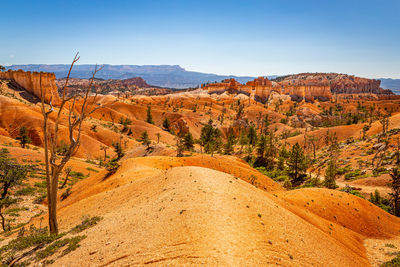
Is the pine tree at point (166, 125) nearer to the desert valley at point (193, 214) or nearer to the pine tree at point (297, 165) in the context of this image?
the desert valley at point (193, 214)

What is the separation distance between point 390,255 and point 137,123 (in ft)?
296

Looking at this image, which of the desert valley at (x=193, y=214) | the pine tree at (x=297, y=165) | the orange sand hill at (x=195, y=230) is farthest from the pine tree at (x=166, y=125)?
the orange sand hill at (x=195, y=230)

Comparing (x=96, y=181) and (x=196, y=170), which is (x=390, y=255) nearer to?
(x=196, y=170)

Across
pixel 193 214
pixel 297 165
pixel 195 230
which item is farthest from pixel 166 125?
pixel 195 230

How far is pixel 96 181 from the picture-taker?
3006cm

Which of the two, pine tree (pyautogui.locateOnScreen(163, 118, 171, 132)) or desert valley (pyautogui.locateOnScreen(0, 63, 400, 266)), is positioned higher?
desert valley (pyautogui.locateOnScreen(0, 63, 400, 266))

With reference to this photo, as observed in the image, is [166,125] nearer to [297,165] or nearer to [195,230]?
[297,165]

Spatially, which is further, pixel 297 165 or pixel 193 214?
pixel 297 165

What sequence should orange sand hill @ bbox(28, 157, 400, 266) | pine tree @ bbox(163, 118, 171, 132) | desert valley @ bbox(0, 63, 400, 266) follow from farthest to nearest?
pine tree @ bbox(163, 118, 171, 132), desert valley @ bbox(0, 63, 400, 266), orange sand hill @ bbox(28, 157, 400, 266)

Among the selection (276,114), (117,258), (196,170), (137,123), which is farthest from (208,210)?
(276,114)

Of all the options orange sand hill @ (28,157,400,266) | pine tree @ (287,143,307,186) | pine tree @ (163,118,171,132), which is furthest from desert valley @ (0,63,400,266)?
pine tree @ (163,118,171,132)

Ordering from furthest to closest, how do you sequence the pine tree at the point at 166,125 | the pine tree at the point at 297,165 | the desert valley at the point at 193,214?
1. the pine tree at the point at 166,125
2. the pine tree at the point at 297,165
3. the desert valley at the point at 193,214

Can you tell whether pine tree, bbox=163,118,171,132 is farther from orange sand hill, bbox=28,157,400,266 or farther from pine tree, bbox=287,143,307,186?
orange sand hill, bbox=28,157,400,266

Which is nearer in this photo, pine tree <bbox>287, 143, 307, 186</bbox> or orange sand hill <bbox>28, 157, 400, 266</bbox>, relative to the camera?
orange sand hill <bbox>28, 157, 400, 266</bbox>
